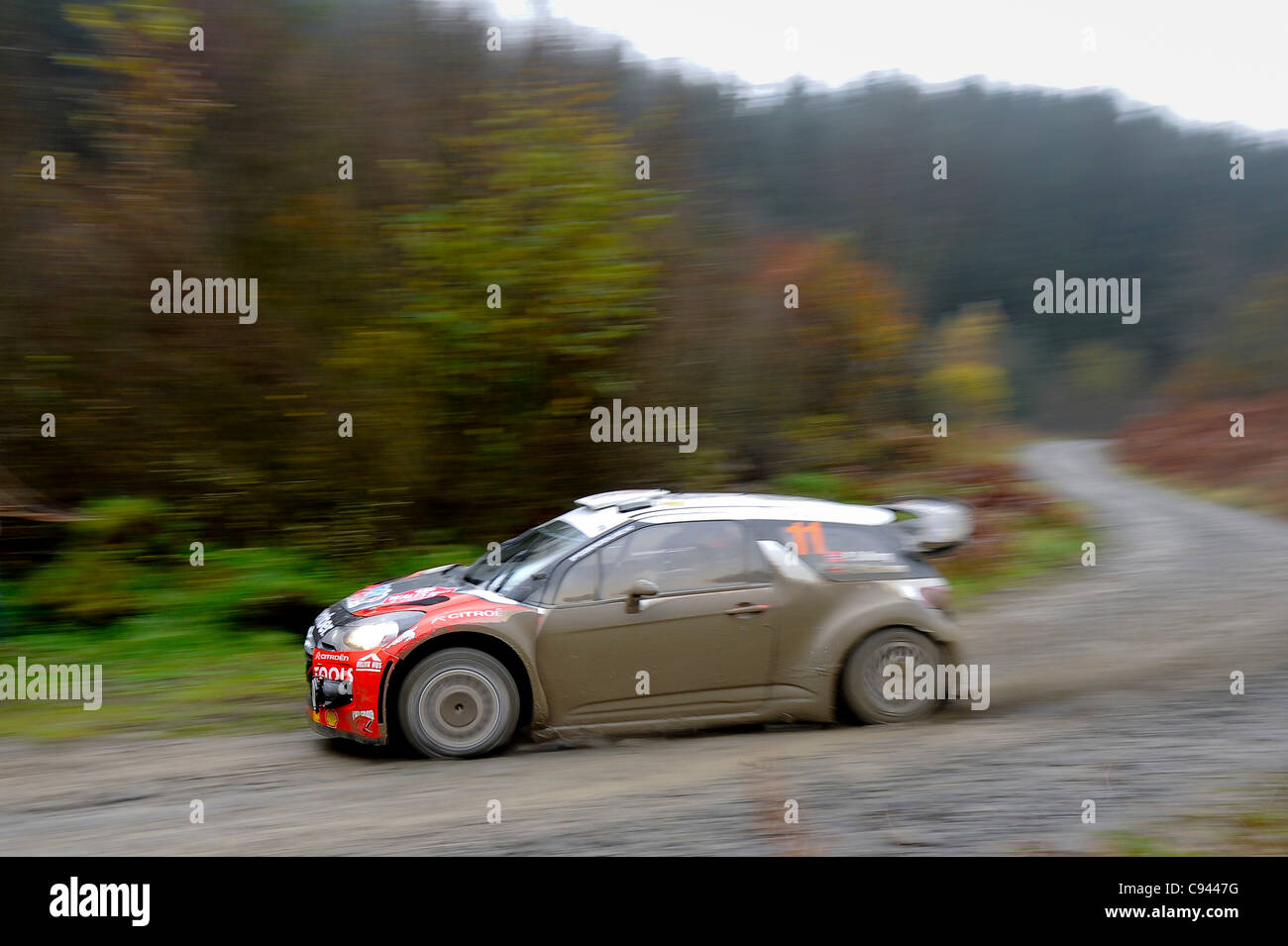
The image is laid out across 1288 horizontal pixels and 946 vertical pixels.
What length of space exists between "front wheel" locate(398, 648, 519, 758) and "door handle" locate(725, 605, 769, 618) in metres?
1.45

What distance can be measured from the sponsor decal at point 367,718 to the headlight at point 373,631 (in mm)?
381

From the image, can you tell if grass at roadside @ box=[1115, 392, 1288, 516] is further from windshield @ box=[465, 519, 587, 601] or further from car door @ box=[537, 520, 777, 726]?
windshield @ box=[465, 519, 587, 601]

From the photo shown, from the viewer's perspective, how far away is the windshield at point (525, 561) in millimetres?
7316

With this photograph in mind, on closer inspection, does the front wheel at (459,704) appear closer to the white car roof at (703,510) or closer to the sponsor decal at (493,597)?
the sponsor decal at (493,597)

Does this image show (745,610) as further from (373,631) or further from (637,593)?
(373,631)

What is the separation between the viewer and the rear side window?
752 cm

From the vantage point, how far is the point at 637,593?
280 inches

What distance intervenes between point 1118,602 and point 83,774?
10229 mm

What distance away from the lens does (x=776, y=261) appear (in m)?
18.2

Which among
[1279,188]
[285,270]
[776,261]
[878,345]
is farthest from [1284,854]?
[1279,188]

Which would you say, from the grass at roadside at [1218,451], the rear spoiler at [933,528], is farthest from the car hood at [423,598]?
the grass at roadside at [1218,451]

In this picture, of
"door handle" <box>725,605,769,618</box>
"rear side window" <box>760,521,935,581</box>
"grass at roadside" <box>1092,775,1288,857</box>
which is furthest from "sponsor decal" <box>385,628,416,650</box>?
"grass at roadside" <box>1092,775,1288,857</box>

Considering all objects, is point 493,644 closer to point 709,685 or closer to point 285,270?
point 709,685

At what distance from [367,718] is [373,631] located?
20.7 inches
